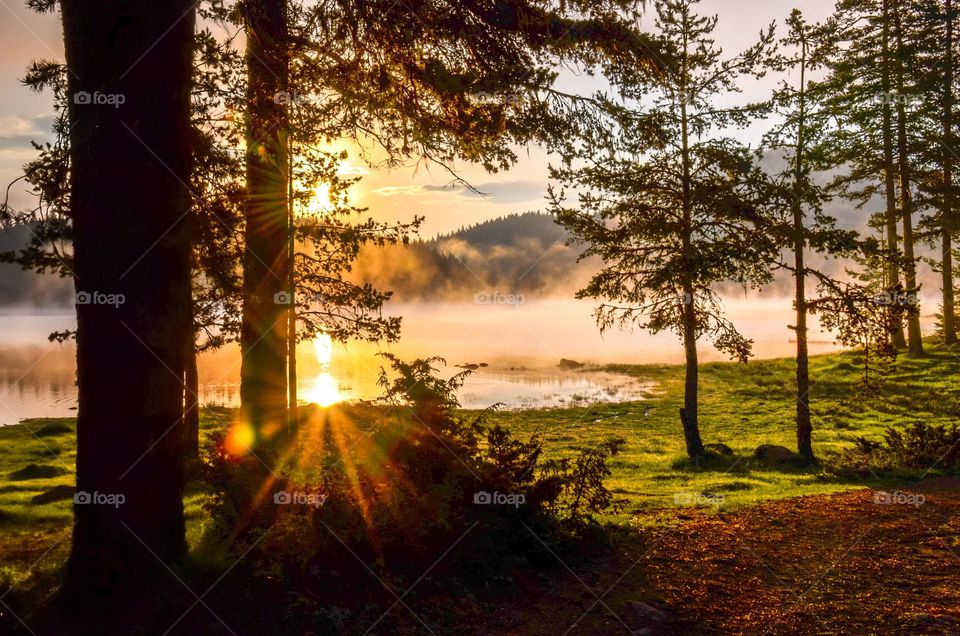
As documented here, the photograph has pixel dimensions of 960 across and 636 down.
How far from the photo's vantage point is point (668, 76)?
346 inches

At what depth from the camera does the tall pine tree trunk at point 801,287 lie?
1688cm

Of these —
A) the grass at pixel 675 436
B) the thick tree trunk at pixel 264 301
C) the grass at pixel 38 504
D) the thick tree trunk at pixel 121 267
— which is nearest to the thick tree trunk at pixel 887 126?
the grass at pixel 675 436

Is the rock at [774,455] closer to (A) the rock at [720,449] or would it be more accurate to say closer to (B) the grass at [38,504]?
(A) the rock at [720,449]

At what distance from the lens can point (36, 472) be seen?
14688mm

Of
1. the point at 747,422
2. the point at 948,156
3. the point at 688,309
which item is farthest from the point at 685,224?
the point at 948,156

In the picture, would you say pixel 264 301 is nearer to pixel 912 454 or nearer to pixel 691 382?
pixel 691 382

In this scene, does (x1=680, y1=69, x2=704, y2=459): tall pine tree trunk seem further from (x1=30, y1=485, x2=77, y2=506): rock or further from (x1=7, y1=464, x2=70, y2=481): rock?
(x1=7, y1=464, x2=70, y2=481): rock

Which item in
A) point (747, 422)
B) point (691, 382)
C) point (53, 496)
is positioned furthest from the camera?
point (747, 422)

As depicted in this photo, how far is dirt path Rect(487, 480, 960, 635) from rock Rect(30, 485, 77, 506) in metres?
9.43

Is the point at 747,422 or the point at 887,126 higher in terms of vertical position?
the point at 887,126

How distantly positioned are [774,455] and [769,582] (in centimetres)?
1243

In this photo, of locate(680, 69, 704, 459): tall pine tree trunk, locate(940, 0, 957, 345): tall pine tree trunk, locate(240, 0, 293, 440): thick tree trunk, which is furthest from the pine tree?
locate(940, 0, 957, 345): tall pine tree trunk

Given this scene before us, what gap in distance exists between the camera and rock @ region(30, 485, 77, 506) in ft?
35.6

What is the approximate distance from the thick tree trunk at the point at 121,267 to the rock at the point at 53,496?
6749 millimetres
